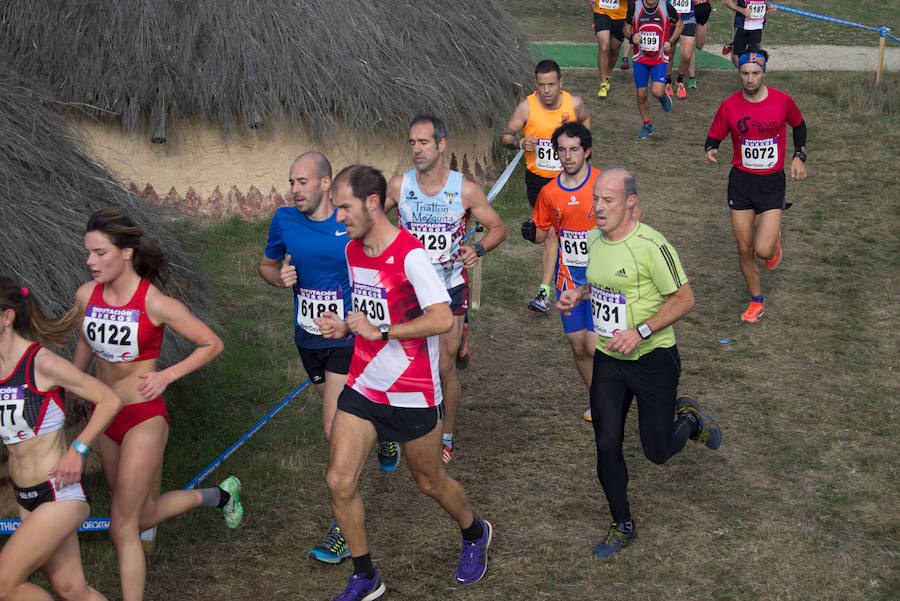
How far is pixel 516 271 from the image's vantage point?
416 inches

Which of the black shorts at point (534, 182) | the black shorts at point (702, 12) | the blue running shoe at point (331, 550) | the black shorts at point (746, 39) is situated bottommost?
the blue running shoe at point (331, 550)

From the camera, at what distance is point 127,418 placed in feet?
15.6

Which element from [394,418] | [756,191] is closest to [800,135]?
[756,191]

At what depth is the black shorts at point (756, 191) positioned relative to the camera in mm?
8547

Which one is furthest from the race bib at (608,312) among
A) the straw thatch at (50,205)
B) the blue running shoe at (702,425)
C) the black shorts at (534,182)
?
the black shorts at (534,182)

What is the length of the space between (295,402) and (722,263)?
5.17 metres

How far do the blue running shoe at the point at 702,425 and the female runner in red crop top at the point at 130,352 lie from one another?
286 centimetres

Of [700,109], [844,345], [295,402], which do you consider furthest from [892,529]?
[700,109]

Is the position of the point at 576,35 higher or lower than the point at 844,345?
higher

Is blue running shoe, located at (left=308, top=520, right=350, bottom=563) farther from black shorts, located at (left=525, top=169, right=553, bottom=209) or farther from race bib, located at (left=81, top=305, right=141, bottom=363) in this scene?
black shorts, located at (left=525, top=169, right=553, bottom=209)

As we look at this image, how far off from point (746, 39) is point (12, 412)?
41.8 feet

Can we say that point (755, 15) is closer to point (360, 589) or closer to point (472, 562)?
point (472, 562)

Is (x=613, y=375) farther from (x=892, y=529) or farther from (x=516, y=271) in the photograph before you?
(x=516, y=271)

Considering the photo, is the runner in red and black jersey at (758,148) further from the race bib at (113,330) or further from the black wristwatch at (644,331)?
the race bib at (113,330)
